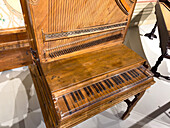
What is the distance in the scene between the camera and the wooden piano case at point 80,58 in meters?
1.19

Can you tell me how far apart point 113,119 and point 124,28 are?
156cm

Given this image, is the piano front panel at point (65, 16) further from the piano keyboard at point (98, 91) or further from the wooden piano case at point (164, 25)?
the wooden piano case at point (164, 25)

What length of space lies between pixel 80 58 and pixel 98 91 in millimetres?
473

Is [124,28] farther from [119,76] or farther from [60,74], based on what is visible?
[60,74]

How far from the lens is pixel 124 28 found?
180cm

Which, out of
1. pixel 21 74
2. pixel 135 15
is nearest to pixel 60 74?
pixel 21 74

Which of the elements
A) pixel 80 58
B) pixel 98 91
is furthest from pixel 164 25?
pixel 98 91

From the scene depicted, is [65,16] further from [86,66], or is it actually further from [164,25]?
[164,25]

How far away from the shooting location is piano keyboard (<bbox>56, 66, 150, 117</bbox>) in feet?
4.03

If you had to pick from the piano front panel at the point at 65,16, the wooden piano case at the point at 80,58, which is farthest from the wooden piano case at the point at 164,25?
the piano front panel at the point at 65,16

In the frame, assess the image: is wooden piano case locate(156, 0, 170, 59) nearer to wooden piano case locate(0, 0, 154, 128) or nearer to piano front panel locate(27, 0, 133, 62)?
wooden piano case locate(0, 0, 154, 128)

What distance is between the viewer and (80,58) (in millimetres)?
1583

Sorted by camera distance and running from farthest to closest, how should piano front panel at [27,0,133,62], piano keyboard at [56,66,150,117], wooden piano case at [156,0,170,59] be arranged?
wooden piano case at [156,0,170,59] < piano keyboard at [56,66,150,117] < piano front panel at [27,0,133,62]

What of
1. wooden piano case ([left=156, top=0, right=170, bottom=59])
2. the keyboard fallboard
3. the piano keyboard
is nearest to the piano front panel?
the keyboard fallboard
